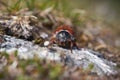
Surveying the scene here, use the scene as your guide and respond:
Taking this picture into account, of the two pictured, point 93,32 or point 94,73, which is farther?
point 93,32

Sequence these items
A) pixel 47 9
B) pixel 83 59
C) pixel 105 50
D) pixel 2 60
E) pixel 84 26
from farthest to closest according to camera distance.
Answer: pixel 84 26 < pixel 47 9 < pixel 105 50 < pixel 83 59 < pixel 2 60

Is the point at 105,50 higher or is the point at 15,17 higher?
the point at 15,17

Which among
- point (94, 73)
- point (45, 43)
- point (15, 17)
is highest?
point (15, 17)

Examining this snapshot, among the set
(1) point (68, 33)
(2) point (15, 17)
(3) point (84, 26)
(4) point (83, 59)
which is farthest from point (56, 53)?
(3) point (84, 26)

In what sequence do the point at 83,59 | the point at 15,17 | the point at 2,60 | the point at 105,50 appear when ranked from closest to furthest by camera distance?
1. the point at 2,60
2. the point at 83,59
3. the point at 15,17
4. the point at 105,50

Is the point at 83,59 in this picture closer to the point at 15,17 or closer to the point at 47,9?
the point at 15,17

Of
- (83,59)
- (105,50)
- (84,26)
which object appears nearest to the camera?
(83,59)

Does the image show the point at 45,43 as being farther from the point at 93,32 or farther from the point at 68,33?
the point at 93,32

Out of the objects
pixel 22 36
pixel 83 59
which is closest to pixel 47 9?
pixel 22 36

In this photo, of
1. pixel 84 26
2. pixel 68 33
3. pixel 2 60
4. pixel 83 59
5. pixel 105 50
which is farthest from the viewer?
pixel 84 26
